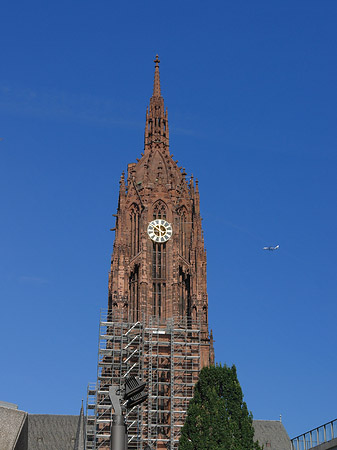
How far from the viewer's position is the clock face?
8800 cm

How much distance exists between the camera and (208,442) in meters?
55.1

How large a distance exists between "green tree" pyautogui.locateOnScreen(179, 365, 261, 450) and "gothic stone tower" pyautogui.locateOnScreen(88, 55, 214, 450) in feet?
42.0

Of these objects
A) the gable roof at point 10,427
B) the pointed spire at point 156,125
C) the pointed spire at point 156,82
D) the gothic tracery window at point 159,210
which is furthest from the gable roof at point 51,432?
the gable roof at point 10,427

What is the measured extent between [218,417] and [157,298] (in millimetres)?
30111

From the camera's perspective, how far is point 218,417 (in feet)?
185

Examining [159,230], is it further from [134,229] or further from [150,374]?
[150,374]

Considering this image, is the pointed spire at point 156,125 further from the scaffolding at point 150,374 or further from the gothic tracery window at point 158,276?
the scaffolding at point 150,374

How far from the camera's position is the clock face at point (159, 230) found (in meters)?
88.0

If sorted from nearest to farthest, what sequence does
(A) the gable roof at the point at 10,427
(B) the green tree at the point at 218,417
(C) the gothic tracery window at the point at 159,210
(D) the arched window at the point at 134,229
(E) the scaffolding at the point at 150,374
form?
(A) the gable roof at the point at 10,427 < (B) the green tree at the point at 218,417 < (E) the scaffolding at the point at 150,374 < (D) the arched window at the point at 134,229 < (C) the gothic tracery window at the point at 159,210

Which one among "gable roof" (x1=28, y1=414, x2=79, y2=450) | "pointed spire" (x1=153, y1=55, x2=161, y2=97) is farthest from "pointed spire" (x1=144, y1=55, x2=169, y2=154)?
"gable roof" (x1=28, y1=414, x2=79, y2=450)

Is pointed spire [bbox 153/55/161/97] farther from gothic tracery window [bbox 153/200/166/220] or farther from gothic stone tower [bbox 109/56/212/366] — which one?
gothic tracery window [bbox 153/200/166/220]

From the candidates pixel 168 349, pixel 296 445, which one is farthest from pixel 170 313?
pixel 296 445

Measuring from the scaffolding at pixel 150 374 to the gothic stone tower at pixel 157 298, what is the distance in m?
0.10

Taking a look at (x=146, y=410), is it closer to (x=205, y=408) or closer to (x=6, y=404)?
(x=205, y=408)
